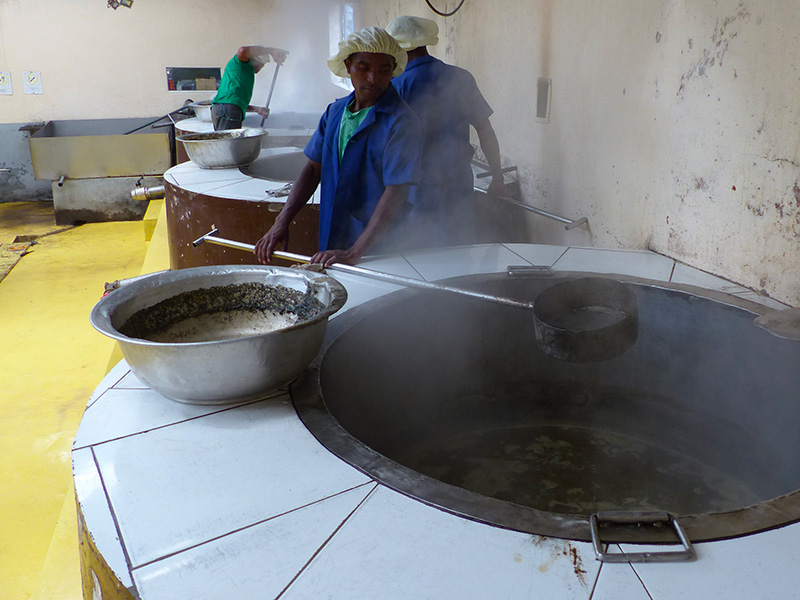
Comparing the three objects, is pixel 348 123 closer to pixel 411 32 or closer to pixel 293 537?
pixel 411 32

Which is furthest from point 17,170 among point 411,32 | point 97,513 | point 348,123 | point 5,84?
point 97,513

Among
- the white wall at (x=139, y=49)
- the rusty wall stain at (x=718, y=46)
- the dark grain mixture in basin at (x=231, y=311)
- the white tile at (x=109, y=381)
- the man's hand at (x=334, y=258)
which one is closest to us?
the white tile at (x=109, y=381)

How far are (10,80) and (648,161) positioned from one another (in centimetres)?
901

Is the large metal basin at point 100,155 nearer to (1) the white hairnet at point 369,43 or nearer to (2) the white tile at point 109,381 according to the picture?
(1) the white hairnet at point 369,43

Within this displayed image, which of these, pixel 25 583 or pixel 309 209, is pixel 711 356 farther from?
pixel 25 583

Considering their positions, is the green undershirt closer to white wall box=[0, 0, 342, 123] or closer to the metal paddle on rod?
the metal paddle on rod

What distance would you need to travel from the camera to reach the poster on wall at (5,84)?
8586 millimetres

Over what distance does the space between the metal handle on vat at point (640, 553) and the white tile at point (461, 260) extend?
4.10 feet

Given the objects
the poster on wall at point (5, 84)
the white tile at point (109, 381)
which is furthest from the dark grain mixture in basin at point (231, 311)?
the poster on wall at point (5, 84)

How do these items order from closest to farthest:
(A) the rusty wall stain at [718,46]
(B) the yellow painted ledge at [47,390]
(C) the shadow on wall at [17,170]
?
(A) the rusty wall stain at [718,46] → (B) the yellow painted ledge at [47,390] → (C) the shadow on wall at [17,170]

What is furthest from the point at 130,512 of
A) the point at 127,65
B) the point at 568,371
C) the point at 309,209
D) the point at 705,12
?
the point at 127,65

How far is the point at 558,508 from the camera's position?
6.32 ft

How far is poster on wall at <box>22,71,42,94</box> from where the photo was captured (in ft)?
28.4

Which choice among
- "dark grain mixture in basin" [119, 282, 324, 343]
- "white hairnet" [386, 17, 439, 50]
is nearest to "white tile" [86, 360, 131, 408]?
"dark grain mixture in basin" [119, 282, 324, 343]
